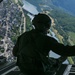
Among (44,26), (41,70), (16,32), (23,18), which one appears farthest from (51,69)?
(23,18)

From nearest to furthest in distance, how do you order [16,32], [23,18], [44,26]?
[44,26], [16,32], [23,18]

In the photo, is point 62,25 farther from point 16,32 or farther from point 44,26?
point 44,26

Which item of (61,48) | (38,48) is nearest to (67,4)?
(38,48)

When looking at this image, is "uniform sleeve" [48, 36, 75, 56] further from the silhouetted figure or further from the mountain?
the mountain

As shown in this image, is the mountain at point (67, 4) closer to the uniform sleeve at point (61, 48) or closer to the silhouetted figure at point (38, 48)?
the silhouetted figure at point (38, 48)

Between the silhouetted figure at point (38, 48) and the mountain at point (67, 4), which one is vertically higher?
the silhouetted figure at point (38, 48)

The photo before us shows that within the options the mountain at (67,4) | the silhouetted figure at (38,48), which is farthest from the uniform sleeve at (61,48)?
the mountain at (67,4)
